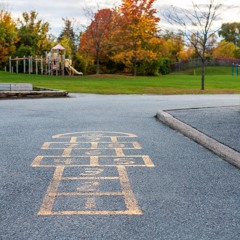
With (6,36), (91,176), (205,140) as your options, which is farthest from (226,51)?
(91,176)

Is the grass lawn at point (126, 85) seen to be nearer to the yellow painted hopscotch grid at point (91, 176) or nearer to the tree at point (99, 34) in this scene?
the tree at point (99, 34)

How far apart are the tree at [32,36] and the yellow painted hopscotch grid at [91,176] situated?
43.6 metres

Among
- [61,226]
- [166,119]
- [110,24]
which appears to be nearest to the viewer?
[61,226]

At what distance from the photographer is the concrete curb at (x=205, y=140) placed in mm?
6184

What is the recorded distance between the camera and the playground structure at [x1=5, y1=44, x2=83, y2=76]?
44.5m

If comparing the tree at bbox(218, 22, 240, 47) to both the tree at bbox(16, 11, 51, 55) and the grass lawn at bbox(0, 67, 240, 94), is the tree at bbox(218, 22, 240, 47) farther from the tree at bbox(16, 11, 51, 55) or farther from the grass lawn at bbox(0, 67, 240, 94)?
the grass lawn at bbox(0, 67, 240, 94)

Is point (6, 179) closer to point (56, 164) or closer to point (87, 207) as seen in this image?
point (56, 164)

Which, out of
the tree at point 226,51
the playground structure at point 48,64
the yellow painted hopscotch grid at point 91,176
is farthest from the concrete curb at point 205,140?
the tree at point 226,51

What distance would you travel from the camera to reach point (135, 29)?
4553cm

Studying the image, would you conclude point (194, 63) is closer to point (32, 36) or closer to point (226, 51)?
point (226, 51)

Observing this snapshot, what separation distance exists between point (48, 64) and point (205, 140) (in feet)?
132

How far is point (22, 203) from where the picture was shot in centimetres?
416

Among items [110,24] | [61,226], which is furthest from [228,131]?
[110,24]

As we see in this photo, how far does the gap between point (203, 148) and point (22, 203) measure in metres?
3.85
